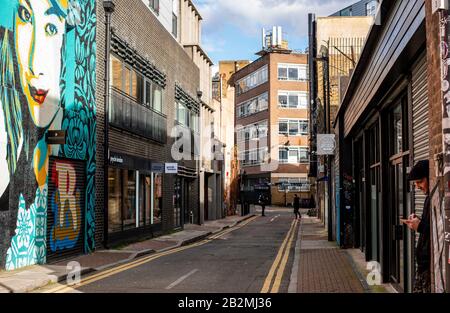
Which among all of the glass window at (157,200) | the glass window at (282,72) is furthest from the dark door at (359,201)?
the glass window at (282,72)

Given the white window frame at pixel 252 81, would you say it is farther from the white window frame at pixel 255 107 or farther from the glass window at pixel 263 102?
the glass window at pixel 263 102

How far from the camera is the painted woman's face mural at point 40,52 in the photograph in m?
13.2

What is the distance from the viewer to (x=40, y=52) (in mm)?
13898

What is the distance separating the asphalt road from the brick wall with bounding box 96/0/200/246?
11.7ft

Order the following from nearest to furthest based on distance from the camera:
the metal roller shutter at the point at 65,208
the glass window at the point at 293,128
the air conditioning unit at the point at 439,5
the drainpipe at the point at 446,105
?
1. the drainpipe at the point at 446,105
2. the air conditioning unit at the point at 439,5
3. the metal roller shutter at the point at 65,208
4. the glass window at the point at 293,128

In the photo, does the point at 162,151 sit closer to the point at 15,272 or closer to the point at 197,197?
the point at 197,197

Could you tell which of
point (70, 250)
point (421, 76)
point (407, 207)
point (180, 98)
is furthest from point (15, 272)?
point (180, 98)

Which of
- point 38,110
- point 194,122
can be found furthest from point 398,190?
point 194,122

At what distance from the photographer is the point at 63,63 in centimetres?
1519

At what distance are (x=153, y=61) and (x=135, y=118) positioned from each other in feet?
11.6

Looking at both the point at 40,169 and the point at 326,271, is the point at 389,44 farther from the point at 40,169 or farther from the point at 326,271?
the point at 40,169

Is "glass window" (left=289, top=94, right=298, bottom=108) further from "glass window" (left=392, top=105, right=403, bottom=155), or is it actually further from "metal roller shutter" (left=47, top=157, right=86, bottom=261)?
"glass window" (left=392, top=105, right=403, bottom=155)

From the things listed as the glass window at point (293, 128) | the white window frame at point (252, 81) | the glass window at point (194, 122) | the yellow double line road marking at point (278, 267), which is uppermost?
the white window frame at point (252, 81)

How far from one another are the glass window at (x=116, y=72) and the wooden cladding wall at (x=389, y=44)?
8819 mm
